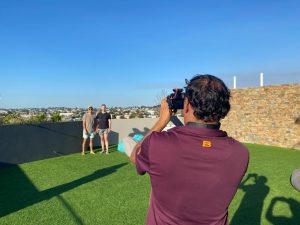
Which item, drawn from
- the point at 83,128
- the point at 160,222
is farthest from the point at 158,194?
the point at 83,128

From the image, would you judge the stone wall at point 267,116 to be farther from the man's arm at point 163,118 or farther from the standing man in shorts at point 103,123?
the man's arm at point 163,118

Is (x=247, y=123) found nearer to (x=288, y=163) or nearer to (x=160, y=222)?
(x=288, y=163)

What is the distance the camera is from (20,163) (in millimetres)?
10797

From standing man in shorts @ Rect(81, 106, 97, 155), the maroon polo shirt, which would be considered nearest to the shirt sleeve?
the maroon polo shirt

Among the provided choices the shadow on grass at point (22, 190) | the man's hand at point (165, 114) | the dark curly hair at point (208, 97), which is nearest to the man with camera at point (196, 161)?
the dark curly hair at point (208, 97)

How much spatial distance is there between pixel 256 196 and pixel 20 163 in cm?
721

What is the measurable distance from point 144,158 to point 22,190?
6.23m

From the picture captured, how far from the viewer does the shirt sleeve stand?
1.75 metres

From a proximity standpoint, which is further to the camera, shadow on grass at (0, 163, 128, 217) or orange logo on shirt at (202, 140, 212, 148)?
shadow on grass at (0, 163, 128, 217)

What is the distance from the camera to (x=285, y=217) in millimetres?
5594

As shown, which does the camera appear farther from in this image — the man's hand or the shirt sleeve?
the shirt sleeve

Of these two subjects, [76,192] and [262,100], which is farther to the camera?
[262,100]

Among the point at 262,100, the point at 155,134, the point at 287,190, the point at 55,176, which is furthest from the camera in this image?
the point at 262,100

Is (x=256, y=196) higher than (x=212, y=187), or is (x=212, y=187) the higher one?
(x=212, y=187)
